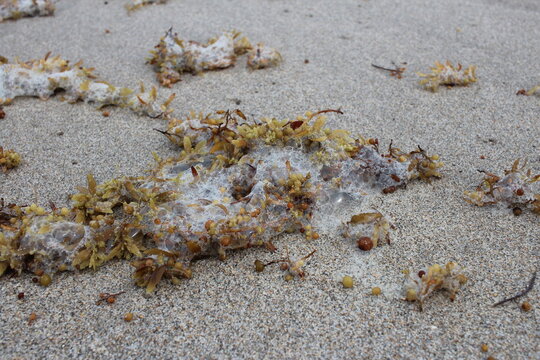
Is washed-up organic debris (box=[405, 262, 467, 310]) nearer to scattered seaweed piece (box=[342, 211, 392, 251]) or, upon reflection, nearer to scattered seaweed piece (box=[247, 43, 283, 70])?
scattered seaweed piece (box=[342, 211, 392, 251])

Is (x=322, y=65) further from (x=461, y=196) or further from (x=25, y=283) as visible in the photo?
(x=25, y=283)

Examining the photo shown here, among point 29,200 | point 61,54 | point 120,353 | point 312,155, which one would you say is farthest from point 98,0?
point 120,353

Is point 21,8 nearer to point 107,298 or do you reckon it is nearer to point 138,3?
point 138,3

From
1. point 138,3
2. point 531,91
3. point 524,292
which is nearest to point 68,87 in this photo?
point 138,3

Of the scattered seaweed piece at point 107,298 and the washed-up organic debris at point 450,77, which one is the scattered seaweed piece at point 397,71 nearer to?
the washed-up organic debris at point 450,77

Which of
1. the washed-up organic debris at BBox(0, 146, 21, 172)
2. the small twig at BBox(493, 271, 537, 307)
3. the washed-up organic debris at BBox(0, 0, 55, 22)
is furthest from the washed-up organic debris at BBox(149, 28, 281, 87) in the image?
the small twig at BBox(493, 271, 537, 307)
